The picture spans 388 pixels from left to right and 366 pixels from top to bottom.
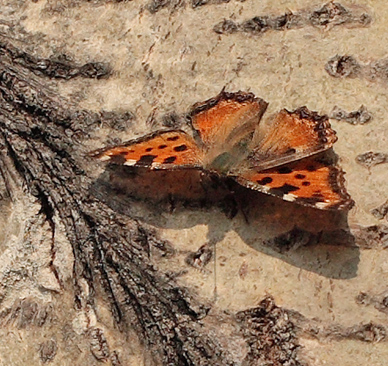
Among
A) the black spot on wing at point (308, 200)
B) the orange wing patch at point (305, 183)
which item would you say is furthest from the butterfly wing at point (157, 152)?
the black spot on wing at point (308, 200)

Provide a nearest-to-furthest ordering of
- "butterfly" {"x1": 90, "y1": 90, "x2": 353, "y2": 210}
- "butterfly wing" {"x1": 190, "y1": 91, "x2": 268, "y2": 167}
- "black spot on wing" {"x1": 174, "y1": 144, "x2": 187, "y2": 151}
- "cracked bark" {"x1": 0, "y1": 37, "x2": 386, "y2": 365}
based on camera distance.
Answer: "cracked bark" {"x1": 0, "y1": 37, "x2": 386, "y2": 365} < "butterfly" {"x1": 90, "y1": 90, "x2": 353, "y2": 210} < "butterfly wing" {"x1": 190, "y1": 91, "x2": 268, "y2": 167} < "black spot on wing" {"x1": 174, "y1": 144, "x2": 187, "y2": 151}

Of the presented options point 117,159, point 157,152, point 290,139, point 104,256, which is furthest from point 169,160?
point 290,139

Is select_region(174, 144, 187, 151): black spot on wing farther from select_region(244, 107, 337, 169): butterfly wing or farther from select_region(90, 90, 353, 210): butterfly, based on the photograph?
select_region(244, 107, 337, 169): butterfly wing

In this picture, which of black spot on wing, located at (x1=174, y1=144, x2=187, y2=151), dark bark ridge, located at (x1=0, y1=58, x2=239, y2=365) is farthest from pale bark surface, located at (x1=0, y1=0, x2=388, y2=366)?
black spot on wing, located at (x1=174, y1=144, x2=187, y2=151)

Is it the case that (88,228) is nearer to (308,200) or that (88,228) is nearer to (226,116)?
(308,200)

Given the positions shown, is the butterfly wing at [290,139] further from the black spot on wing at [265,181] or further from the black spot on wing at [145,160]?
the black spot on wing at [145,160]

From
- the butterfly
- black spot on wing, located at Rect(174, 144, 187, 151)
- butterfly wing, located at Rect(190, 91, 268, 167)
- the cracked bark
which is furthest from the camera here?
black spot on wing, located at Rect(174, 144, 187, 151)

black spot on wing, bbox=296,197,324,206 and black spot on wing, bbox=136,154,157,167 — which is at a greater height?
black spot on wing, bbox=136,154,157,167

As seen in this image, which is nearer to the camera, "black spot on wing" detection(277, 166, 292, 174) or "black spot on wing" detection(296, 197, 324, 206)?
"black spot on wing" detection(296, 197, 324, 206)
